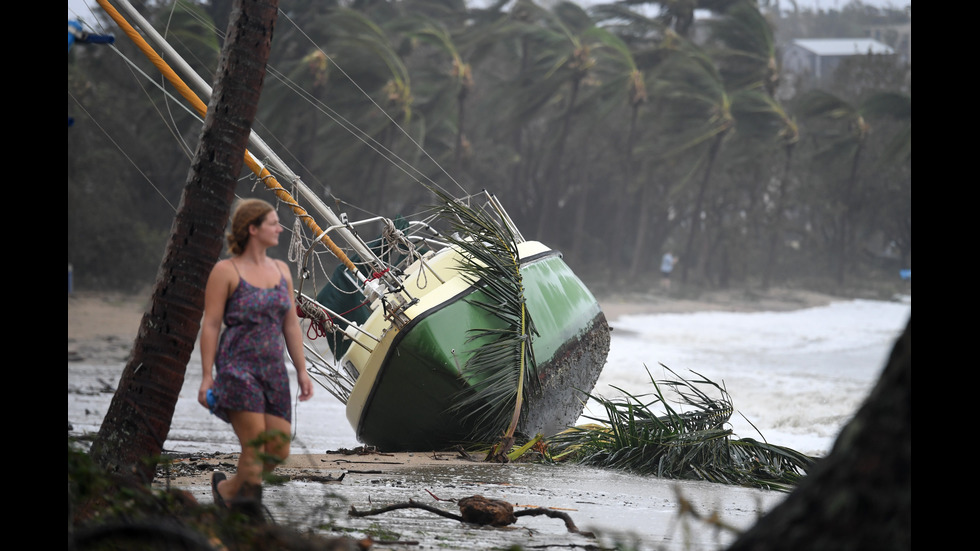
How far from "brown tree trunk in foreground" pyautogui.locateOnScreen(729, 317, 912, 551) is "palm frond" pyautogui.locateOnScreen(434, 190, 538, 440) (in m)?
5.52

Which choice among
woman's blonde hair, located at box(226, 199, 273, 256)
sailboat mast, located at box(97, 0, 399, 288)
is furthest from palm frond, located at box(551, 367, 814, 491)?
woman's blonde hair, located at box(226, 199, 273, 256)

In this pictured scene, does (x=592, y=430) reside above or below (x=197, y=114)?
below

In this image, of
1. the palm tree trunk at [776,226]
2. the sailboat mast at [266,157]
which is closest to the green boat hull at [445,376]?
the sailboat mast at [266,157]

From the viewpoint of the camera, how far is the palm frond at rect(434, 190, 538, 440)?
820 cm

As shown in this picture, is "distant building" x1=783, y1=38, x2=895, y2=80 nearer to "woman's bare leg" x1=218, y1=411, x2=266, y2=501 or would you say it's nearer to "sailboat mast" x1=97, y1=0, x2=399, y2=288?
"sailboat mast" x1=97, y1=0, x2=399, y2=288

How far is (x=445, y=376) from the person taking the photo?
802 cm

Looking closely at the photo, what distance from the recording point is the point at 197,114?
921cm

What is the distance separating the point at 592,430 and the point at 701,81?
35.3m

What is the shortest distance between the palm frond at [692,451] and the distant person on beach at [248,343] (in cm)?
379

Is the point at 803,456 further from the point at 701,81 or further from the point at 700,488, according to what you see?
the point at 701,81

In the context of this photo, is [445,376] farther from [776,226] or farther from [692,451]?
[776,226]
